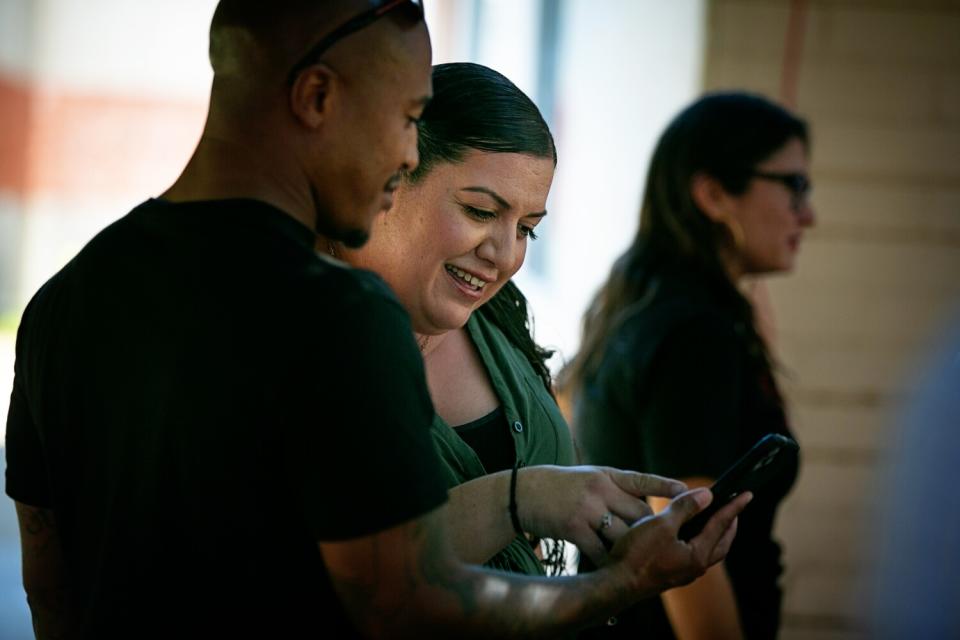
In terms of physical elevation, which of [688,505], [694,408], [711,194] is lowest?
[694,408]

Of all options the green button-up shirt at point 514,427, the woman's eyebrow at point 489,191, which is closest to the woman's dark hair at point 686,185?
the green button-up shirt at point 514,427

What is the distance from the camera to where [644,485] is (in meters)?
1.60

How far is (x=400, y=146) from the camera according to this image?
4.34 feet

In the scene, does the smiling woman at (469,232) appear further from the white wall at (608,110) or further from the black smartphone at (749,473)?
the white wall at (608,110)

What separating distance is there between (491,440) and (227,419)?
73 cm

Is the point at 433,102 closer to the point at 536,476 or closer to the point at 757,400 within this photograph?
the point at 536,476

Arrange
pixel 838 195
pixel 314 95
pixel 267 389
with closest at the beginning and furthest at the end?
pixel 267 389, pixel 314 95, pixel 838 195

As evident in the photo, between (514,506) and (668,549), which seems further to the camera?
(514,506)

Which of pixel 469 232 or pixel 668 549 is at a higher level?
pixel 469 232

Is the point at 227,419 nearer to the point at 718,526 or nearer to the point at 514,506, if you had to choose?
the point at 514,506

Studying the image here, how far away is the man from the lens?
1.14 metres

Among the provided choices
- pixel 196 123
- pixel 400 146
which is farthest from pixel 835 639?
pixel 196 123

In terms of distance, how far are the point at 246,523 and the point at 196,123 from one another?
6.07 metres

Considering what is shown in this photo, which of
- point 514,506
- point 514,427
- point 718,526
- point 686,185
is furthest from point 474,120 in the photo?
point 686,185
